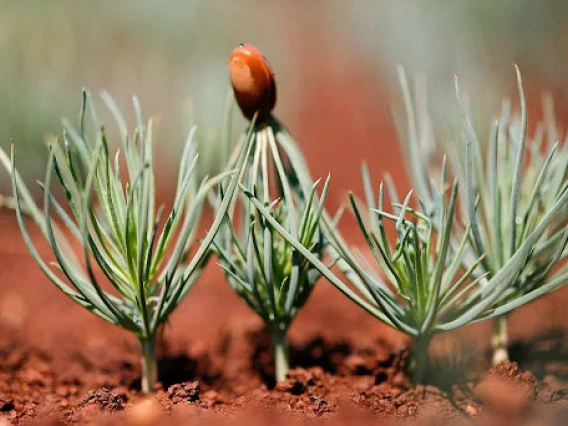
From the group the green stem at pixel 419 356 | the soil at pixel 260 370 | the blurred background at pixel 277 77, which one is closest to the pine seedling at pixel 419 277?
the green stem at pixel 419 356

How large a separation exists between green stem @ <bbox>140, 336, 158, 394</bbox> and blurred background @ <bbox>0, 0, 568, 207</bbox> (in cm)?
114

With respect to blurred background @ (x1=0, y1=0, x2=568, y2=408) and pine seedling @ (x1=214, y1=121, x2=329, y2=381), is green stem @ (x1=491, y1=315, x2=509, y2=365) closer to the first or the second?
blurred background @ (x1=0, y1=0, x2=568, y2=408)

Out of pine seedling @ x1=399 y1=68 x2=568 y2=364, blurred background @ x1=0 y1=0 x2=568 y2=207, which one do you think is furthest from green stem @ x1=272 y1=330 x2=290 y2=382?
blurred background @ x1=0 y1=0 x2=568 y2=207

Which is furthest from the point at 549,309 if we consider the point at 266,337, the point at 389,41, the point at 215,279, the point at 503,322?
the point at 389,41

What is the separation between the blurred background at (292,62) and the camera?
2584mm

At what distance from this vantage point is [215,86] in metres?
3.04

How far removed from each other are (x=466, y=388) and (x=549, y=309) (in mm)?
533

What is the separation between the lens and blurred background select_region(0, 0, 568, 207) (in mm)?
2584

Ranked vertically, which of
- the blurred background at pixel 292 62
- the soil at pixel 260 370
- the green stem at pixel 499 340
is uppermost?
the blurred background at pixel 292 62

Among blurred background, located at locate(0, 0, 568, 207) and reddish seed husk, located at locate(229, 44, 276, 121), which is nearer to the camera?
reddish seed husk, located at locate(229, 44, 276, 121)

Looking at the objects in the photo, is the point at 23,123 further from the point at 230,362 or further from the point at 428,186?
the point at 428,186

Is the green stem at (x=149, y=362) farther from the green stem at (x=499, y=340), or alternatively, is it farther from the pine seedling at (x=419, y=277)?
the green stem at (x=499, y=340)

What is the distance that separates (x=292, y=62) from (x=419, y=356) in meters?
3.38

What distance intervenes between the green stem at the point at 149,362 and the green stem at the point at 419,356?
0.37 metres
